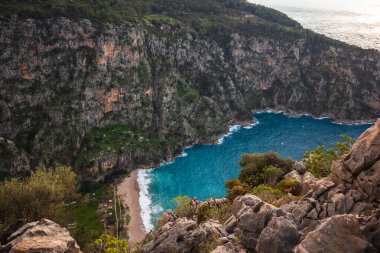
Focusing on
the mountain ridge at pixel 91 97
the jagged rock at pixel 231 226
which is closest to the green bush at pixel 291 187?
the jagged rock at pixel 231 226

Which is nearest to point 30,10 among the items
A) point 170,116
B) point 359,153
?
point 170,116

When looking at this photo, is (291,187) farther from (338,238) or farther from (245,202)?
(338,238)

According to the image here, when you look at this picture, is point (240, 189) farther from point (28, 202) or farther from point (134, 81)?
point (134, 81)

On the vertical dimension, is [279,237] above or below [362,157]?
below

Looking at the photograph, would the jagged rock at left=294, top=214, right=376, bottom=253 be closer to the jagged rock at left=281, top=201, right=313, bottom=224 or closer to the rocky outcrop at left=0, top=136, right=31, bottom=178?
the jagged rock at left=281, top=201, right=313, bottom=224

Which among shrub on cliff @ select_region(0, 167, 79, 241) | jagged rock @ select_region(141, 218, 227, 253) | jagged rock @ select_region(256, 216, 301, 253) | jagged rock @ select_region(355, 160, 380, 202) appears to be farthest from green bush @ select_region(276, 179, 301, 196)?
shrub on cliff @ select_region(0, 167, 79, 241)

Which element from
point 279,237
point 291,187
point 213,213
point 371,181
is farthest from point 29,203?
point 371,181
